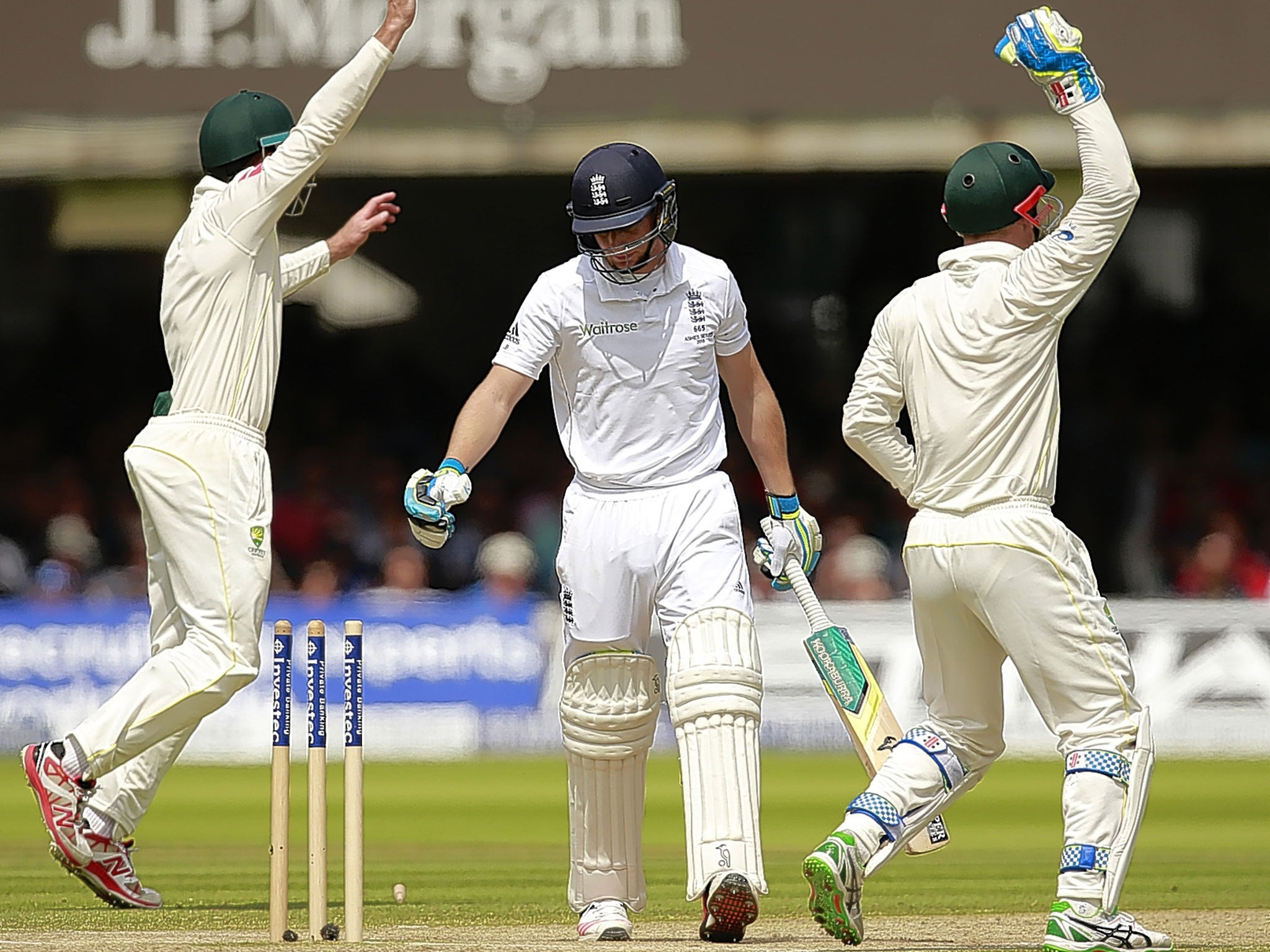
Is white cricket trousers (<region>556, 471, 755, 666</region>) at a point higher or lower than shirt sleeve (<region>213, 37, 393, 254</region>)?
lower

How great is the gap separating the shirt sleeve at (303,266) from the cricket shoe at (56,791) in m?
1.49

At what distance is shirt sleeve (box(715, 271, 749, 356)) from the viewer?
503 centimetres

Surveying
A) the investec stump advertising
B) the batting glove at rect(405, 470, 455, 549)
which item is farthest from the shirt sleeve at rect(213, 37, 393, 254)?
the investec stump advertising

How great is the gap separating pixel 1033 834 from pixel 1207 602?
375 centimetres

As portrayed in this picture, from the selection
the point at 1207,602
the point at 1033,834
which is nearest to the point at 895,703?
the point at 1207,602

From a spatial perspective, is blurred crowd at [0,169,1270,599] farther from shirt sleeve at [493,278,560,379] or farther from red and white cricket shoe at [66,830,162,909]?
shirt sleeve at [493,278,560,379]

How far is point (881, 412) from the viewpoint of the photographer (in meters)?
4.71

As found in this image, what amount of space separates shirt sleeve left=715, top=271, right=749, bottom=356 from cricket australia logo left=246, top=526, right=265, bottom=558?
1.28 m

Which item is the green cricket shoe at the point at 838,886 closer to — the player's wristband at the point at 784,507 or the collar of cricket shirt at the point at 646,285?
the player's wristband at the point at 784,507

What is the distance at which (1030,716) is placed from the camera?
1121 centimetres

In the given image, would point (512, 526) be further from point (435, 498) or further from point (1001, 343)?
point (1001, 343)

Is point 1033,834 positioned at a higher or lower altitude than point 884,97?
lower

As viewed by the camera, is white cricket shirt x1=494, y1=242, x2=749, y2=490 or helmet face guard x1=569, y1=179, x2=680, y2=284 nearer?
helmet face guard x1=569, y1=179, x2=680, y2=284

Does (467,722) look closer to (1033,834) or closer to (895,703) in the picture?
(895,703)
